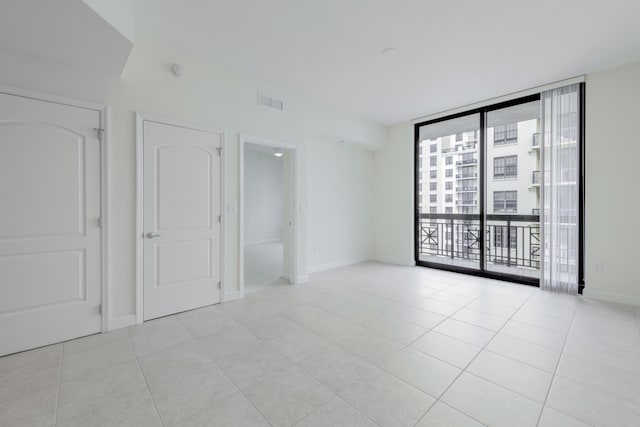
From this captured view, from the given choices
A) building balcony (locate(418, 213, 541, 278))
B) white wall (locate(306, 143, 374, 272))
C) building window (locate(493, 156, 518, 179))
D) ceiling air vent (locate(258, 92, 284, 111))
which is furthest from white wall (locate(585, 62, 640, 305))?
ceiling air vent (locate(258, 92, 284, 111))

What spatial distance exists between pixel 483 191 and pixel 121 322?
221 inches

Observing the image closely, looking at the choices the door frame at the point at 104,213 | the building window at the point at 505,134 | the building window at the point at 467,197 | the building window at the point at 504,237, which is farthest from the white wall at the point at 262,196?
the building window at the point at 504,237

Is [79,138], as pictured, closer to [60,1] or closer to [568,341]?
[60,1]

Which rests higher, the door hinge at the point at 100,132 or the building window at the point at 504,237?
the door hinge at the point at 100,132

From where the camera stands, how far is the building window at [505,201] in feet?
15.3

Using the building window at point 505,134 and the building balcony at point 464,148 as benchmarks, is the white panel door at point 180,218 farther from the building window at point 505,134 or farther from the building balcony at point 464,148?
the building window at point 505,134

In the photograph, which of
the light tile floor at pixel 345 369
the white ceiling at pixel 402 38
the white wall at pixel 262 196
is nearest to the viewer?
the light tile floor at pixel 345 369

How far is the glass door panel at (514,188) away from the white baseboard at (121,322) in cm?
538

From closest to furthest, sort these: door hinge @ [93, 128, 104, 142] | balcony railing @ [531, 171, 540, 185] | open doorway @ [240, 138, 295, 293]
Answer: door hinge @ [93, 128, 104, 142], balcony railing @ [531, 171, 540, 185], open doorway @ [240, 138, 295, 293]

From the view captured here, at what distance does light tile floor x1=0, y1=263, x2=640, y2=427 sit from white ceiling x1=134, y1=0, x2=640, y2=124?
307cm

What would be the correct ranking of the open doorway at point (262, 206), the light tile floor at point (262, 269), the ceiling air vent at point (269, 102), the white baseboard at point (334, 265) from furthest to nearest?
the open doorway at point (262, 206) < the white baseboard at point (334, 265) < the light tile floor at point (262, 269) < the ceiling air vent at point (269, 102)

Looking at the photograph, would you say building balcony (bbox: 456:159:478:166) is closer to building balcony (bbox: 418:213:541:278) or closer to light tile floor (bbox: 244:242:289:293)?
building balcony (bbox: 418:213:541:278)

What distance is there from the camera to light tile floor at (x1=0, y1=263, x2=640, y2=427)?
64.4 inches

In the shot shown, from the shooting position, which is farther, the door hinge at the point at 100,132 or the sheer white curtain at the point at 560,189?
the sheer white curtain at the point at 560,189
